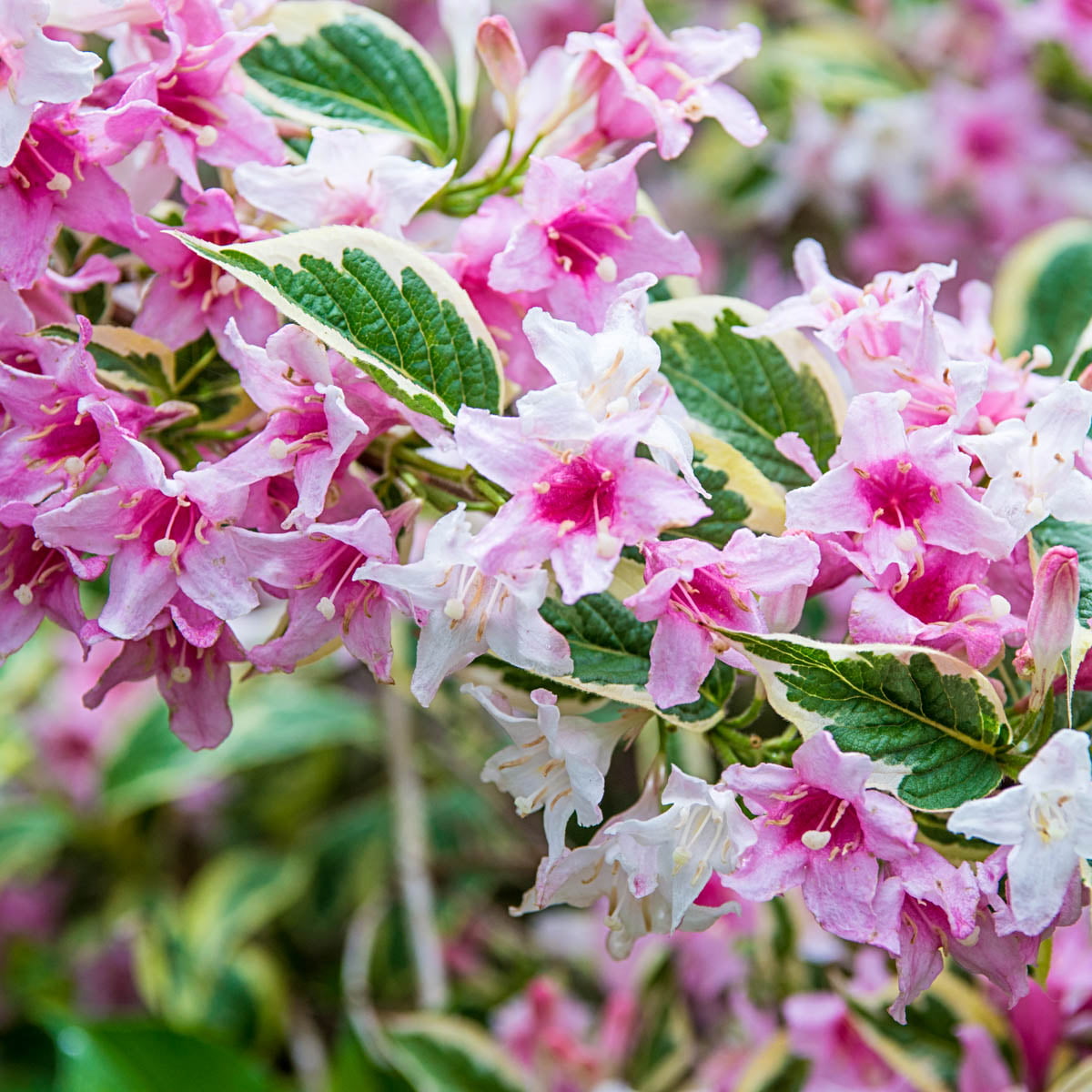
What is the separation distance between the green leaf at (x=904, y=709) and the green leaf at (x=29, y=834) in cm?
136

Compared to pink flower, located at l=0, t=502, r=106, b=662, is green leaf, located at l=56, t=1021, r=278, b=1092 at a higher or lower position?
lower

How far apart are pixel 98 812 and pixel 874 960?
114 cm

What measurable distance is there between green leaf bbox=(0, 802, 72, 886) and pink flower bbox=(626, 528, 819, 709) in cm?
133

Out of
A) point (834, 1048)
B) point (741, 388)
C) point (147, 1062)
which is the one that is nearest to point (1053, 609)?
point (741, 388)

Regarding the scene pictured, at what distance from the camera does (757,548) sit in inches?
22.2

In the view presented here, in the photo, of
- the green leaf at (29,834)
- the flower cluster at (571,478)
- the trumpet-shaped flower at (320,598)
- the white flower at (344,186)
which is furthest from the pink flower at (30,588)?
the green leaf at (29,834)

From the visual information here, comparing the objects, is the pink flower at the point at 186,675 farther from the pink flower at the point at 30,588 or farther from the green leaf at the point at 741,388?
the green leaf at the point at 741,388

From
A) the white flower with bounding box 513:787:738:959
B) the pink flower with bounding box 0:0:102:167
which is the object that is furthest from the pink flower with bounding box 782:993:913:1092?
the pink flower with bounding box 0:0:102:167

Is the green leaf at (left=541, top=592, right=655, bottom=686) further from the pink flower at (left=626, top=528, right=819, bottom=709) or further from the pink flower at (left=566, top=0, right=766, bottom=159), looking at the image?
the pink flower at (left=566, top=0, right=766, bottom=159)

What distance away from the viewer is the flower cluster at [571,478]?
0.55 m

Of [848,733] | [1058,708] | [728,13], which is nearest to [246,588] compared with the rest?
[848,733]

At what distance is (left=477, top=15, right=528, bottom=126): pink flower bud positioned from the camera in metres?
0.75

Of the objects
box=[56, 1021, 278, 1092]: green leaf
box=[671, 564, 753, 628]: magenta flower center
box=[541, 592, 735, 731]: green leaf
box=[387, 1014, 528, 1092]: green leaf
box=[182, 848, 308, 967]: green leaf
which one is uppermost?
box=[671, 564, 753, 628]: magenta flower center

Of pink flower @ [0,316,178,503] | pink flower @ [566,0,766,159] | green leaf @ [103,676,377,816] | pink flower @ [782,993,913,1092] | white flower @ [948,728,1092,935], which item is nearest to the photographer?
white flower @ [948,728,1092,935]
